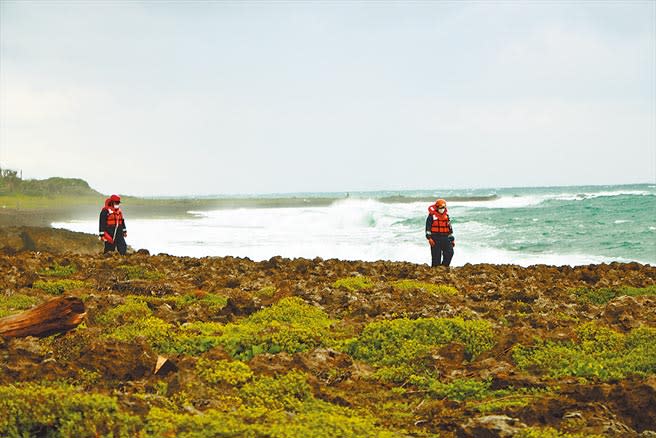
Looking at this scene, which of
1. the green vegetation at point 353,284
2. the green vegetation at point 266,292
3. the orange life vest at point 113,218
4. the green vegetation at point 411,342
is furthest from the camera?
the orange life vest at point 113,218

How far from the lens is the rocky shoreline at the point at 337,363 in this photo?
5480mm

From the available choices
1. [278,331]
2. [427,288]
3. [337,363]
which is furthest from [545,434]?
[427,288]

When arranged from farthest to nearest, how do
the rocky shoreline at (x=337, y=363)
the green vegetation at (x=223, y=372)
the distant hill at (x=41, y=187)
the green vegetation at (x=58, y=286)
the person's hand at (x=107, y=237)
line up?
the distant hill at (x=41, y=187) < the person's hand at (x=107, y=237) < the green vegetation at (x=58, y=286) < the green vegetation at (x=223, y=372) < the rocky shoreline at (x=337, y=363)

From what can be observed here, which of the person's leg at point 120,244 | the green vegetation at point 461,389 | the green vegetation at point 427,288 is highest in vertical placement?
the person's leg at point 120,244

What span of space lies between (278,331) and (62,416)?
3.71m

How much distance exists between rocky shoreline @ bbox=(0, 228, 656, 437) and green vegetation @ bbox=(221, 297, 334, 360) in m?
0.03

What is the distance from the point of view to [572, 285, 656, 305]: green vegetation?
512 inches

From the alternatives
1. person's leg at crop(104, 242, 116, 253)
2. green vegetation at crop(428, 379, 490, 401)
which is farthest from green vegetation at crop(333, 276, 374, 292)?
person's leg at crop(104, 242, 116, 253)

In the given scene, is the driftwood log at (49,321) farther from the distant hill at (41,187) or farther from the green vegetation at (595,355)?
the distant hill at (41,187)

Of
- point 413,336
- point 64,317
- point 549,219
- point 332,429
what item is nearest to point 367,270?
point 413,336

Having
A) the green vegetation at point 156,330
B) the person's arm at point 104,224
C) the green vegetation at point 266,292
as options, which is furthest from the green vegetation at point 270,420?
the person's arm at point 104,224

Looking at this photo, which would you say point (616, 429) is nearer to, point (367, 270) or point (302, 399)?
point (302, 399)

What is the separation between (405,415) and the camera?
6305mm

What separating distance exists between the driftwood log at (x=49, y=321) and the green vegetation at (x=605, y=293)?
29.6 ft
